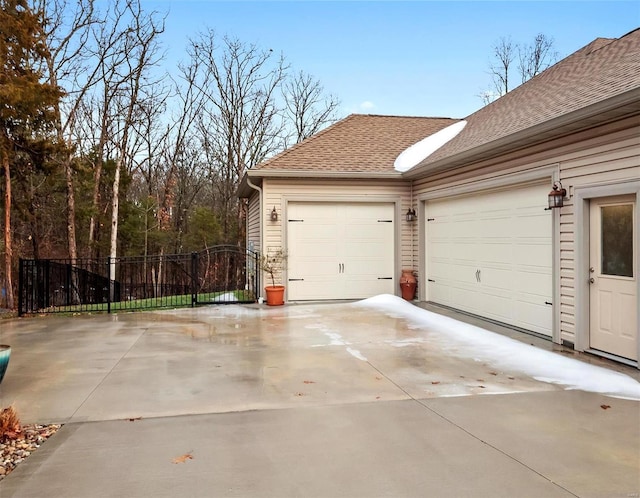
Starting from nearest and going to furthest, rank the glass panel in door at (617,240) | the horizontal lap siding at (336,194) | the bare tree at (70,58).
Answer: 1. the glass panel in door at (617,240)
2. the horizontal lap siding at (336,194)
3. the bare tree at (70,58)

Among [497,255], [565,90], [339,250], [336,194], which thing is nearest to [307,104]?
[336,194]

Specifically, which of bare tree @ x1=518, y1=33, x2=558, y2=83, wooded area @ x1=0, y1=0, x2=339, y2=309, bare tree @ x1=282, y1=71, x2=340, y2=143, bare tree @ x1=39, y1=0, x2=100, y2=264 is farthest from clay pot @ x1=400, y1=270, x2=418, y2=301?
bare tree @ x1=518, y1=33, x2=558, y2=83

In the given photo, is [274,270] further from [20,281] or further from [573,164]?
[573,164]

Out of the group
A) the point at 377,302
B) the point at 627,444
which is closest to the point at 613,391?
the point at 627,444

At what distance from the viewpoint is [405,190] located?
10914mm

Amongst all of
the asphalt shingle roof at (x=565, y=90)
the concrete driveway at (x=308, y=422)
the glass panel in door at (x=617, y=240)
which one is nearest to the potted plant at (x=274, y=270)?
the concrete driveway at (x=308, y=422)

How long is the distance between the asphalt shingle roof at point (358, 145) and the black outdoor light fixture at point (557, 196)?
4.58 meters

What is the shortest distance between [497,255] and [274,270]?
4.59 m

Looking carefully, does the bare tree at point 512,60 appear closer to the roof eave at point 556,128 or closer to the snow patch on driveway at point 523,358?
the roof eave at point 556,128

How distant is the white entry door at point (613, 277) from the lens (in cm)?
526

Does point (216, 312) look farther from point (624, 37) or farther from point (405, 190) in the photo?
point (624, 37)

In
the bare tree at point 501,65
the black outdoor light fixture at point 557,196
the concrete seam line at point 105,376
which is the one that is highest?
the bare tree at point 501,65

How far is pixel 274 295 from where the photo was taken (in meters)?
10.1

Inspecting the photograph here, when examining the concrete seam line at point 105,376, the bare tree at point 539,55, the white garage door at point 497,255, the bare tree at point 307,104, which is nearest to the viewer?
the concrete seam line at point 105,376
